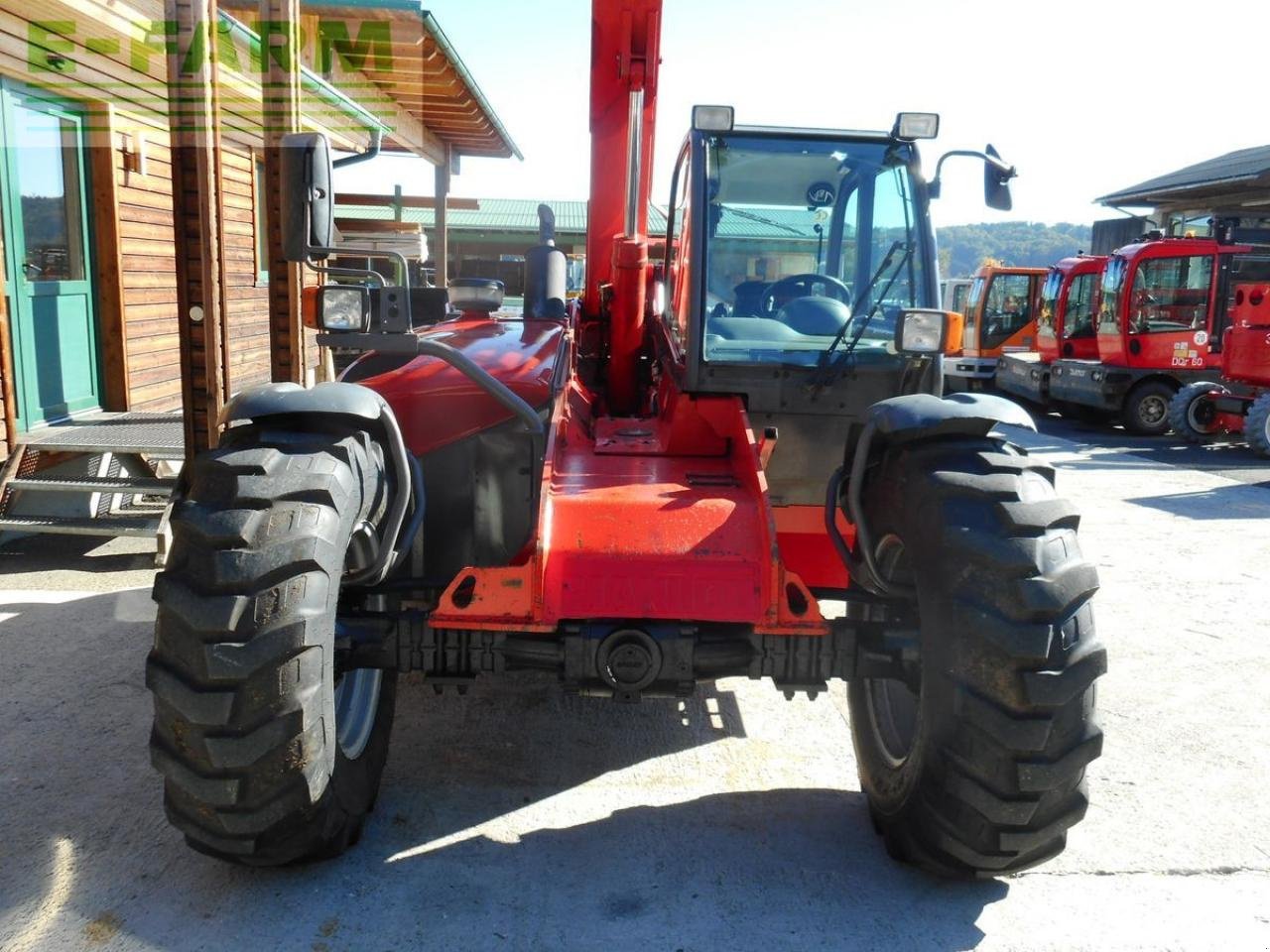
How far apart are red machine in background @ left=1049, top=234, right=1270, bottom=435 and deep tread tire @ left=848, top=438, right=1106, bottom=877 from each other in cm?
1223

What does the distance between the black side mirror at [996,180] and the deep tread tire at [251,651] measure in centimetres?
259

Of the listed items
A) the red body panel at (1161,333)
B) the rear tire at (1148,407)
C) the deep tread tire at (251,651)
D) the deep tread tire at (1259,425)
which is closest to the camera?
the deep tread tire at (251,651)

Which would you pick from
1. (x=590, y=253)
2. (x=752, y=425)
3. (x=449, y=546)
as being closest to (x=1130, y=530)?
(x=590, y=253)

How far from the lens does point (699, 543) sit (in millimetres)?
3088

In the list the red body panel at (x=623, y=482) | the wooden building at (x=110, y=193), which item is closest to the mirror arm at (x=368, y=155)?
the wooden building at (x=110, y=193)

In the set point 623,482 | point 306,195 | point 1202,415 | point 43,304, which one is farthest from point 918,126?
point 1202,415

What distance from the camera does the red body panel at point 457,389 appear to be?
3.89m

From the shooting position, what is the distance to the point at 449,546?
3.93m

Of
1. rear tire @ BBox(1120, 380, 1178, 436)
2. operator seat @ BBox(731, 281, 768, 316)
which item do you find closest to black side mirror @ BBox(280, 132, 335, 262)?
operator seat @ BBox(731, 281, 768, 316)

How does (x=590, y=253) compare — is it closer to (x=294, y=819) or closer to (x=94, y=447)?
(x=94, y=447)

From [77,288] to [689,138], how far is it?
5.37 m

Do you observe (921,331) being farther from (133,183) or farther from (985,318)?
(985,318)

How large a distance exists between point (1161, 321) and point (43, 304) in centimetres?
1301

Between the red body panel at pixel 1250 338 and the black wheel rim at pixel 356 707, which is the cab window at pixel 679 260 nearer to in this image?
the black wheel rim at pixel 356 707
